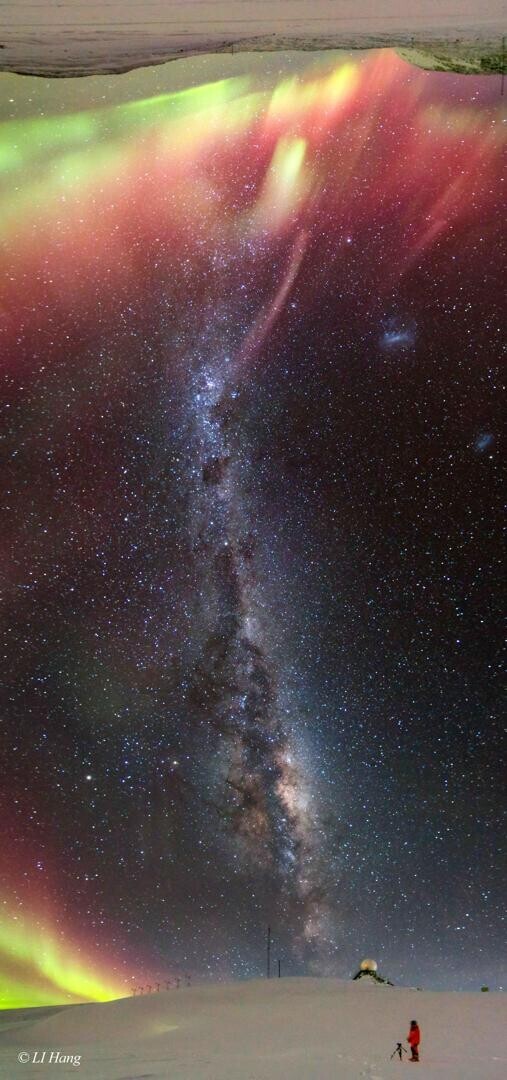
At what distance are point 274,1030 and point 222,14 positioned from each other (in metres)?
12.3

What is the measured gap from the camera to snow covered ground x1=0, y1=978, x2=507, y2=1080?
8281 mm

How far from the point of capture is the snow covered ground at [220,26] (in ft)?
11.2

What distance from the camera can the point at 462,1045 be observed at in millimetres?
9984

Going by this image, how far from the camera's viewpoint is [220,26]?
3.50 m

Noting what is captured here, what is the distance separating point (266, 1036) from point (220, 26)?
37.5 feet

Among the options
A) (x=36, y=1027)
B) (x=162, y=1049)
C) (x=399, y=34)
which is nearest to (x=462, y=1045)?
(x=162, y=1049)

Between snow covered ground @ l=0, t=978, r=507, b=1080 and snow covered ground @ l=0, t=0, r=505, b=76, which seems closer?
snow covered ground @ l=0, t=0, r=505, b=76

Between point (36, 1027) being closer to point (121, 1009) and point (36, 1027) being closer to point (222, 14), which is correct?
point (121, 1009)

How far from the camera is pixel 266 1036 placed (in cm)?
1123

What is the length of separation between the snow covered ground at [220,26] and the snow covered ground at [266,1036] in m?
7.63

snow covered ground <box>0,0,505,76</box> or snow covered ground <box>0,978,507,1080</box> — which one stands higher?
snow covered ground <box>0,0,505,76</box>

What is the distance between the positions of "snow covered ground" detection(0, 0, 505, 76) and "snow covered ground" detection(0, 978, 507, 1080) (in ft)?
25.0

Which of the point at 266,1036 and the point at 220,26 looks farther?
the point at 266,1036

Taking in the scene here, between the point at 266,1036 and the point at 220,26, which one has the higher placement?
the point at 220,26
